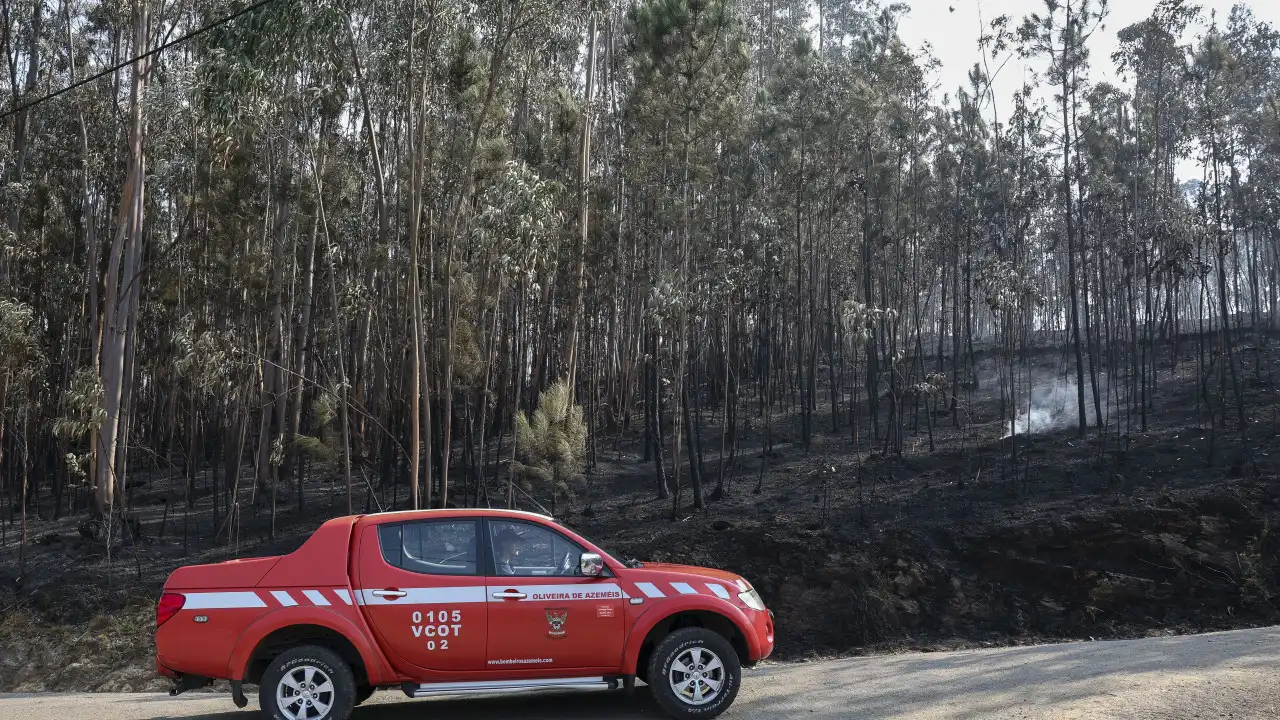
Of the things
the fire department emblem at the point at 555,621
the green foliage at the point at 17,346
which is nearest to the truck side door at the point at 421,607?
the fire department emblem at the point at 555,621

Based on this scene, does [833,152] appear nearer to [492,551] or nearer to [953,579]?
[953,579]

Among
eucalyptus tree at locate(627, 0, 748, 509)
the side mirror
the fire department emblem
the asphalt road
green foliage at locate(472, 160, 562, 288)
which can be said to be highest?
eucalyptus tree at locate(627, 0, 748, 509)

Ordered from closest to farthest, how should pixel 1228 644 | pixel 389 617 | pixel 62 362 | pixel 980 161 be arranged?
1. pixel 389 617
2. pixel 1228 644
3. pixel 62 362
4. pixel 980 161

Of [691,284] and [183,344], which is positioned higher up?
[691,284]

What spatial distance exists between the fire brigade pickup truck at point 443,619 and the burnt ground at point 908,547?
5.38m

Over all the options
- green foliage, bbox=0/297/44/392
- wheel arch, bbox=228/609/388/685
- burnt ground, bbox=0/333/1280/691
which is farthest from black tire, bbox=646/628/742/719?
green foliage, bbox=0/297/44/392

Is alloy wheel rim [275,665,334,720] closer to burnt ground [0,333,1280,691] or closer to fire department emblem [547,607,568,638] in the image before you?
fire department emblem [547,607,568,638]

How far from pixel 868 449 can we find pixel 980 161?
10945 mm

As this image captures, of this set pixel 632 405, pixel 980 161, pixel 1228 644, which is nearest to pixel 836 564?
pixel 1228 644

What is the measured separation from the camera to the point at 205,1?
1806 cm

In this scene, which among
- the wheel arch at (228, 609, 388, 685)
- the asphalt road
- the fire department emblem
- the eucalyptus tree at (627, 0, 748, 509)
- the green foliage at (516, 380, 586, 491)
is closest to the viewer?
the wheel arch at (228, 609, 388, 685)

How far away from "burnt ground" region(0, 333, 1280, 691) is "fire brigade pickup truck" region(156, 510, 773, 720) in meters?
5.38

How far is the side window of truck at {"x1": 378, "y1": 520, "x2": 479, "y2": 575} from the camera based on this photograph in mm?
7012

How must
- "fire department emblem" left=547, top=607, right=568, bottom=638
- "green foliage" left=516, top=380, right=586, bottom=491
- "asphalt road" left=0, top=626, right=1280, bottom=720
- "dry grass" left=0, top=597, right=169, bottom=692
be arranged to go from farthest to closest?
1. "green foliage" left=516, top=380, right=586, bottom=491
2. "dry grass" left=0, top=597, right=169, bottom=692
3. "asphalt road" left=0, top=626, right=1280, bottom=720
4. "fire department emblem" left=547, top=607, right=568, bottom=638
